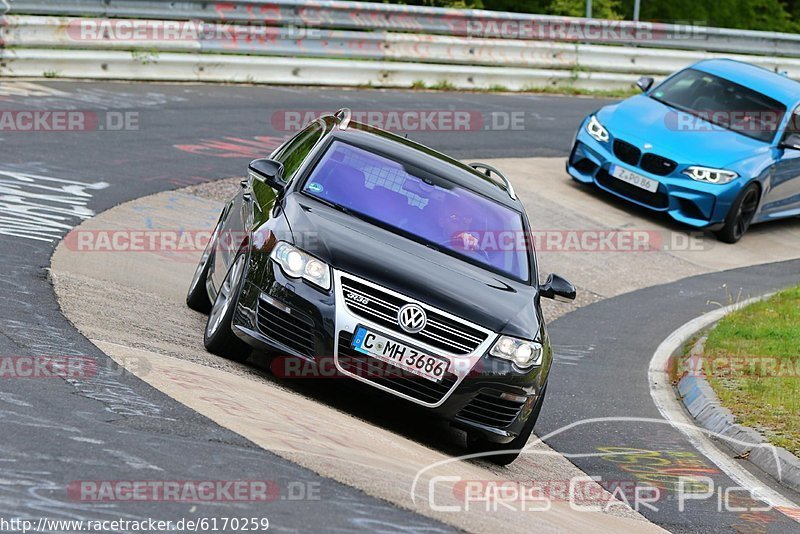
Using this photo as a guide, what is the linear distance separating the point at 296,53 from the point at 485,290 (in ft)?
45.2

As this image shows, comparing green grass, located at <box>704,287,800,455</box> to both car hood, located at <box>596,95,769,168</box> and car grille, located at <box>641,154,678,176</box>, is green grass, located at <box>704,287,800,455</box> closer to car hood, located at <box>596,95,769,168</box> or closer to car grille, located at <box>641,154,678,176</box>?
car grille, located at <box>641,154,678,176</box>

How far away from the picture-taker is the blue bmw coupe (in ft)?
51.9

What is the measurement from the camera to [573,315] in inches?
507

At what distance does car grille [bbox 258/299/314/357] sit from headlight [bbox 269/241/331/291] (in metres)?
0.21

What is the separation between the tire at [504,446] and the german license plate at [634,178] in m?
8.53

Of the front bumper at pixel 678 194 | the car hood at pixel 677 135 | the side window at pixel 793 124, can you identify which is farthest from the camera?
the side window at pixel 793 124

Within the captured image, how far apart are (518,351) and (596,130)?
9.58 m

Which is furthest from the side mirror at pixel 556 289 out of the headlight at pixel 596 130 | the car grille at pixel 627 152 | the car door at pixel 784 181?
the car door at pixel 784 181

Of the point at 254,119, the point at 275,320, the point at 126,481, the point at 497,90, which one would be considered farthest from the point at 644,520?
the point at 497,90

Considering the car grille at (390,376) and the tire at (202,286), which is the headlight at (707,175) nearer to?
the tire at (202,286)

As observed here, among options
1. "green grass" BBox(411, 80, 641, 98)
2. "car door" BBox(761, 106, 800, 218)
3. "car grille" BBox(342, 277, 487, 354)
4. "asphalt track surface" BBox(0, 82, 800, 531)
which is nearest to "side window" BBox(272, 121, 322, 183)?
"car grille" BBox(342, 277, 487, 354)

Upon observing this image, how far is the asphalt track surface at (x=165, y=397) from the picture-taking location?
5398mm

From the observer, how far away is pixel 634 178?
16.1 metres

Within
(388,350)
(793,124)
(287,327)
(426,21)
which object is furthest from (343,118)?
(426,21)
